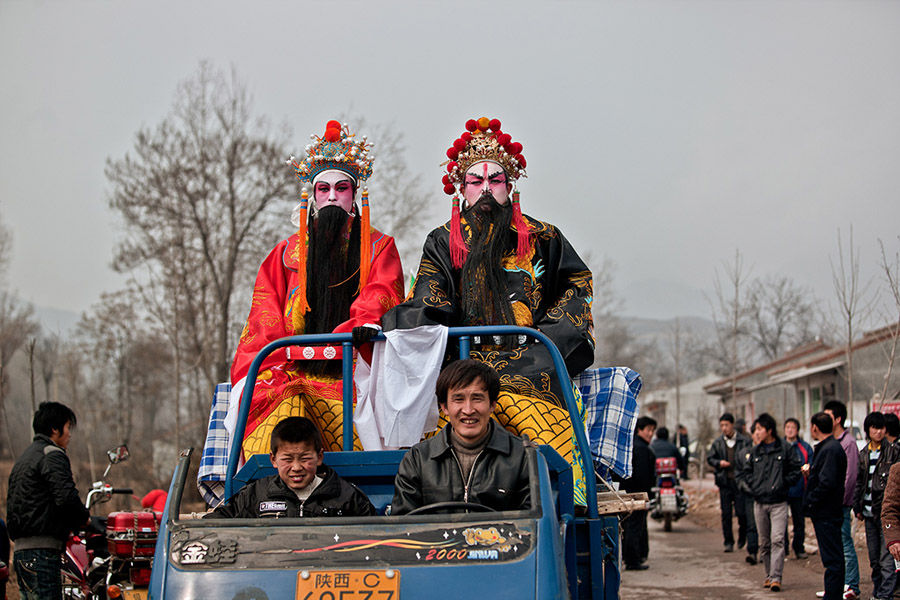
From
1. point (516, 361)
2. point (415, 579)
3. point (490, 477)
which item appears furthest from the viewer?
point (516, 361)

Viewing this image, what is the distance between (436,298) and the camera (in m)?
5.34

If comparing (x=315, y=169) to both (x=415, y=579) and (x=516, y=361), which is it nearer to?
(x=516, y=361)

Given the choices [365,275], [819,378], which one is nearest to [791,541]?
[365,275]

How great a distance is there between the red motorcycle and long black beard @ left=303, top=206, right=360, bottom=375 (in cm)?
218

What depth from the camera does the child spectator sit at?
7.46m

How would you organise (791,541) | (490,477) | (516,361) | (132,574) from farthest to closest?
(791,541) → (132,574) → (516,361) → (490,477)

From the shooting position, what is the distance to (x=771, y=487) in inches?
372

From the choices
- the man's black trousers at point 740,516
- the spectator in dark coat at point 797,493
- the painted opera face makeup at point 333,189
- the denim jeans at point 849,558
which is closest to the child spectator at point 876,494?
the denim jeans at point 849,558

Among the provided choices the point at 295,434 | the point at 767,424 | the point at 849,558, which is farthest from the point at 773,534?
the point at 295,434

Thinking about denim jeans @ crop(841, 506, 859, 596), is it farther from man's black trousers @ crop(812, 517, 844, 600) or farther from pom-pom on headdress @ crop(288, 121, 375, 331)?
pom-pom on headdress @ crop(288, 121, 375, 331)

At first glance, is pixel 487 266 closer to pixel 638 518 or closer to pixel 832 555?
pixel 832 555

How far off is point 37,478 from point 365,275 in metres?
2.57

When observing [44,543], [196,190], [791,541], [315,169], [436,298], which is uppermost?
[196,190]

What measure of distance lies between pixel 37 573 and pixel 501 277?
11.9ft
